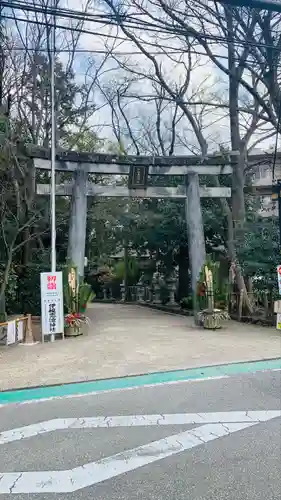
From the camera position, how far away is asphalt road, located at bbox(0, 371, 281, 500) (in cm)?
291

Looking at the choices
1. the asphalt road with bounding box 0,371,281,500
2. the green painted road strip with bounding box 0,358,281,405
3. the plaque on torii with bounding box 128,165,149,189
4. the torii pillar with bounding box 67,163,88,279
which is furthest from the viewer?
the plaque on torii with bounding box 128,165,149,189

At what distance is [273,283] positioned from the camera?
37.3 feet

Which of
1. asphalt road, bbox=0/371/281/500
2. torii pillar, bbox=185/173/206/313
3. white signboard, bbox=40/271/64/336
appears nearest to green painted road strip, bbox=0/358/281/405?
asphalt road, bbox=0/371/281/500

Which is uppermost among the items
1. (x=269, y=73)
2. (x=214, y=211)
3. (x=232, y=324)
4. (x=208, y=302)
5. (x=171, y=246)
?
(x=269, y=73)

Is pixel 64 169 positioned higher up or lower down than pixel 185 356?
higher up

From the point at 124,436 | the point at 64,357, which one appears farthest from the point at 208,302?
the point at 124,436

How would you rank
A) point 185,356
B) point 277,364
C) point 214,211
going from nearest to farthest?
point 277,364
point 185,356
point 214,211

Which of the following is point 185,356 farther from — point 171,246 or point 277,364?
point 171,246

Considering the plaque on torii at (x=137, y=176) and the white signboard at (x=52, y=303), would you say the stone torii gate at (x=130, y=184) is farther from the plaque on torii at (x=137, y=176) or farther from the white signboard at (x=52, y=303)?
the white signboard at (x=52, y=303)

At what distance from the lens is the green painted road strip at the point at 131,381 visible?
543 cm

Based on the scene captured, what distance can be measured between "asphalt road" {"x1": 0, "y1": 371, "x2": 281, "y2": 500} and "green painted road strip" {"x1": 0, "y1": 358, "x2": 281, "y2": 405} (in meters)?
0.33

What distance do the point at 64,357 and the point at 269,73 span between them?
9639mm

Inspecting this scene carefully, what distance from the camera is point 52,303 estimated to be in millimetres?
9578

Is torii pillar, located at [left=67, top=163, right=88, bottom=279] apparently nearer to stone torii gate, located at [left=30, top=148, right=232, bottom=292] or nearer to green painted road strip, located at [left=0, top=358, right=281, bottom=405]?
stone torii gate, located at [left=30, top=148, right=232, bottom=292]
